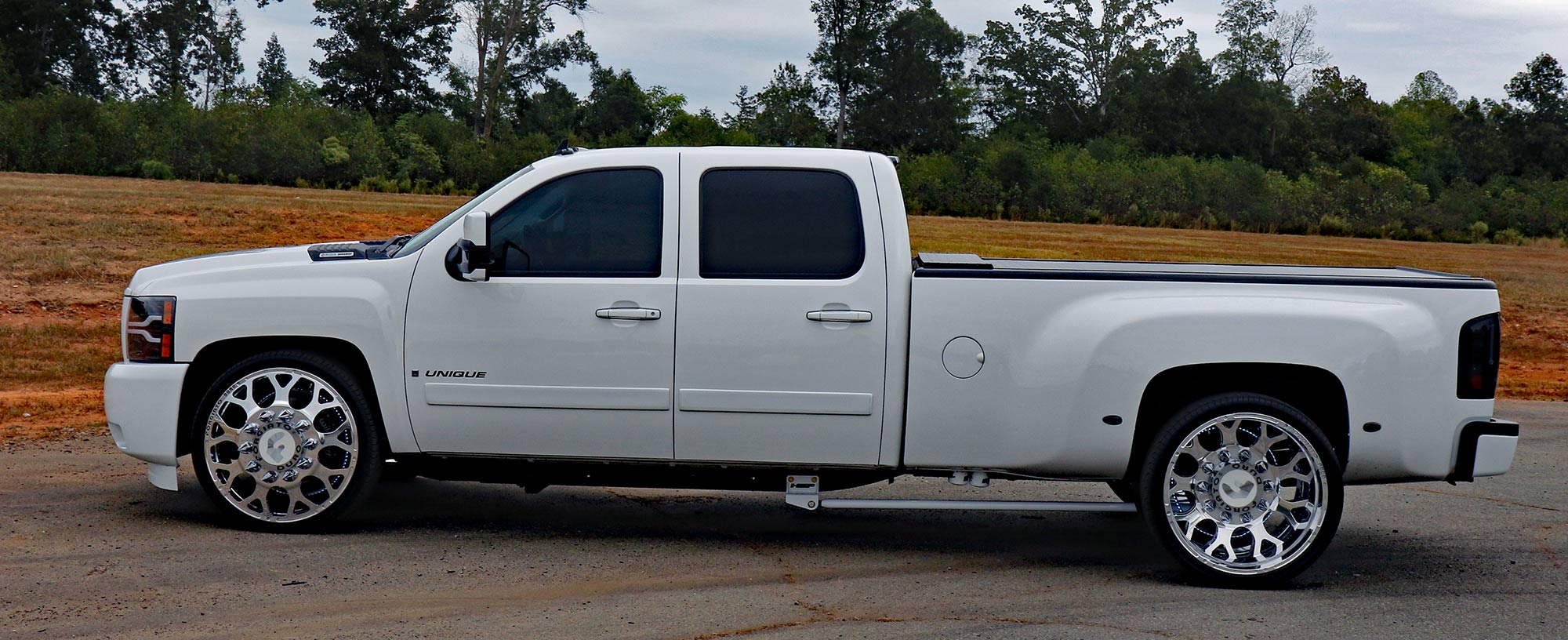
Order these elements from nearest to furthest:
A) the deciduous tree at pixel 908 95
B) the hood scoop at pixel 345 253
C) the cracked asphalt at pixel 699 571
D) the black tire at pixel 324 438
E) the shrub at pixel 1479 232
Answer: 1. the cracked asphalt at pixel 699 571
2. the black tire at pixel 324 438
3. the hood scoop at pixel 345 253
4. the shrub at pixel 1479 232
5. the deciduous tree at pixel 908 95

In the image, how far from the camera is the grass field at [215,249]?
12797mm

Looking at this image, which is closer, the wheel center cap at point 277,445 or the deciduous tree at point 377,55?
the wheel center cap at point 277,445

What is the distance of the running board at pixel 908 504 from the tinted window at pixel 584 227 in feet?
3.79

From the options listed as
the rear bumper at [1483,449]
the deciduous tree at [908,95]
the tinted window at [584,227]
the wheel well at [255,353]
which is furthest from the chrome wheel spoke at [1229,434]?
the deciduous tree at [908,95]

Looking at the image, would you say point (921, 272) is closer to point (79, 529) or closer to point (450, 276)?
point (450, 276)

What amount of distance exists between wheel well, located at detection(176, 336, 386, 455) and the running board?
1.86m

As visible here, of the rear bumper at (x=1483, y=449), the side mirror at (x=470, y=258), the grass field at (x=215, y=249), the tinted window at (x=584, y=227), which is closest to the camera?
the rear bumper at (x=1483, y=449)

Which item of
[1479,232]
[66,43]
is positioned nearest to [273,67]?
[66,43]

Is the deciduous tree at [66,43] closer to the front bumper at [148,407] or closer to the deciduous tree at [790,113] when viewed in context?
the deciduous tree at [790,113]

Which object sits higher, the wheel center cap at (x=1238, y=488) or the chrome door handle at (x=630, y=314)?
the chrome door handle at (x=630, y=314)

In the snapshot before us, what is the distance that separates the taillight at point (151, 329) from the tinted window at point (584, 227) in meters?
1.49

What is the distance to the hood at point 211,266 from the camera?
6.23 m

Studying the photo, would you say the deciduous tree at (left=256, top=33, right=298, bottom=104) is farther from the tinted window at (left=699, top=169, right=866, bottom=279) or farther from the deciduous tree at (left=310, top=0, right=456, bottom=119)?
the tinted window at (left=699, top=169, right=866, bottom=279)

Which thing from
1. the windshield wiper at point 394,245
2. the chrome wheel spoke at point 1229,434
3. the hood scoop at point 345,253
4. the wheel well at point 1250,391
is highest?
the windshield wiper at point 394,245
